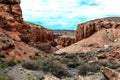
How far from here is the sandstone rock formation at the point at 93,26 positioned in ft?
318

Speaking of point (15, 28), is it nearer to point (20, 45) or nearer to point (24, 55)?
point (20, 45)

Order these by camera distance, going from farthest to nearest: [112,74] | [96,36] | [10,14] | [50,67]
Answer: [96,36]
[10,14]
[50,67]
[112,74]

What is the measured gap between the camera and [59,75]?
76.1 feet

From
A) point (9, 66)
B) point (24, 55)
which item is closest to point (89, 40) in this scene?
point (24, 55)

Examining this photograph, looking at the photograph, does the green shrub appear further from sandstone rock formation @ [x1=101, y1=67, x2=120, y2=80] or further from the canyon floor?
sandstone rock formation @ [x1=101, y1=67, x2=120, y2=80]

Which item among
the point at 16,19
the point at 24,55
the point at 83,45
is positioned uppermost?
the point at 16,19

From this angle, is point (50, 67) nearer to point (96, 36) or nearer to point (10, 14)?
point (10, 14)

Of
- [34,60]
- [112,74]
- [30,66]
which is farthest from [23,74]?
[112,74]

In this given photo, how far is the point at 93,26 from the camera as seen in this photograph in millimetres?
101438

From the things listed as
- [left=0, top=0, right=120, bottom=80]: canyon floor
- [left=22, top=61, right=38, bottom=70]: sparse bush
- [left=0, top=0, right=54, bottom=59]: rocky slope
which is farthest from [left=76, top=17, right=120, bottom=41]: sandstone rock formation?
[left=22, top=61, right=38, bottom=70]: sparse bush

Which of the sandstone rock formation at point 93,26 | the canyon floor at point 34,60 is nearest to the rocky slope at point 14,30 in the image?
the canyon floor at point 34,60

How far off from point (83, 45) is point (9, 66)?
62.2m

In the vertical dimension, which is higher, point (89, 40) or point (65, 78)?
point (65, 78)

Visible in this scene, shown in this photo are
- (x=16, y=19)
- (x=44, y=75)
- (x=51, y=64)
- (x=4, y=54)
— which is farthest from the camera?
(x=16, y=19)
